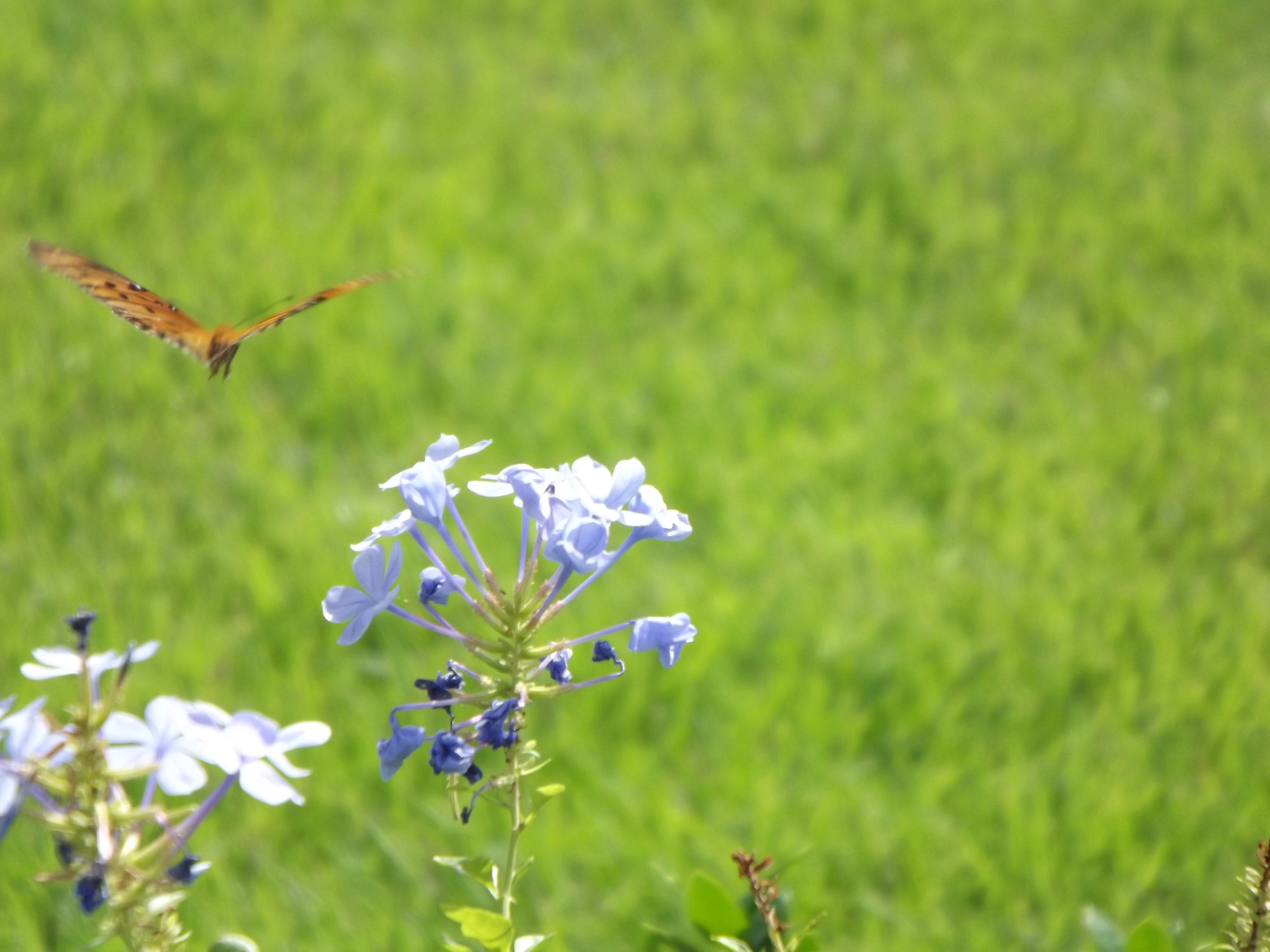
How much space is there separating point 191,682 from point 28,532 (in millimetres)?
759

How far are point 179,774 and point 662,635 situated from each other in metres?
0.48

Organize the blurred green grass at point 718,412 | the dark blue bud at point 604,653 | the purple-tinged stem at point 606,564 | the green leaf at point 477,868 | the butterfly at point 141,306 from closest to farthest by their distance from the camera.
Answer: the purple-tinged stem at point 606,564 → the green leaf at point 477,868 → the dark blue bud at point 604,653 → the butterfly at point 141,306 → the blurred green grass at point 718,412

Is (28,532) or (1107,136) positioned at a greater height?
(1107,136)

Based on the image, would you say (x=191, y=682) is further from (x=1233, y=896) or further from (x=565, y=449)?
(x=1233, y=896)

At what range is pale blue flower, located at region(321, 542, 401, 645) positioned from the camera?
4.02ft

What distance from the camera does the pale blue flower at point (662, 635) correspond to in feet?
4.06

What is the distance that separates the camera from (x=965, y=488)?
156 inches

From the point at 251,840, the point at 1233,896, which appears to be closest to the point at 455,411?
the point at 251,840

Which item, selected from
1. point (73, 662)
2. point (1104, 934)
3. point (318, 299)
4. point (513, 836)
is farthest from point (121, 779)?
point (1104, 934)

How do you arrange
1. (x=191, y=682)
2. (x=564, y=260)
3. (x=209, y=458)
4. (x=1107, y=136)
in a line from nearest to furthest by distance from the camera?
(x=191, y=682)
(x=209, y=458)
(x=564, y=260)
(x=1107, y=136)

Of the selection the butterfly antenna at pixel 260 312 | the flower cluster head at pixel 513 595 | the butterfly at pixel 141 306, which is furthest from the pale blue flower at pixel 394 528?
the butterfly antenna at pixel 260 312

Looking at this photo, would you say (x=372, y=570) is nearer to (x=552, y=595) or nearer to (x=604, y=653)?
(x=552, y=595)

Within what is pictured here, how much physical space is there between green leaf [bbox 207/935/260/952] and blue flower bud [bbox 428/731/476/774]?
260 mm

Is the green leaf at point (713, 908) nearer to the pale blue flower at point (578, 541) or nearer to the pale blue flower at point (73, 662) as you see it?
the pale blue flower at point (578, 541)
